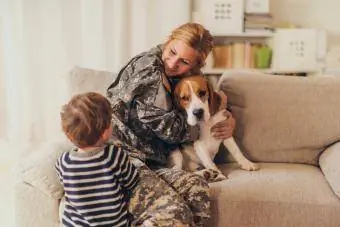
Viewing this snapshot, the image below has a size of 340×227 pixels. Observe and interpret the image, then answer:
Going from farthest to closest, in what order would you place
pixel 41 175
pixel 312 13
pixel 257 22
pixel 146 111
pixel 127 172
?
pixel 312 13 < pixel 257 22 < pixel 146 111 < pixel 41 175 < pixel 127 172

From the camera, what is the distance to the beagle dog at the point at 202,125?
190 centimetres

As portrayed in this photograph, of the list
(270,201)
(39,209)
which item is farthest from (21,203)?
(270,201)

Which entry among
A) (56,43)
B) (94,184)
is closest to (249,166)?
(94,184)

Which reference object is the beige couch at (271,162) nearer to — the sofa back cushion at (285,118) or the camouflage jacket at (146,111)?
the sofa back cushion at (285,118)

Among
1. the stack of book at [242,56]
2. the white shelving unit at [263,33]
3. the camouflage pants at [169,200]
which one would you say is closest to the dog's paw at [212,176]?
the camouflage pants at [169,200]

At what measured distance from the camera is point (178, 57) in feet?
6.14

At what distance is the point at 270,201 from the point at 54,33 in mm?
2304

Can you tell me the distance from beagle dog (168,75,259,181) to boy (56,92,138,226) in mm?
458

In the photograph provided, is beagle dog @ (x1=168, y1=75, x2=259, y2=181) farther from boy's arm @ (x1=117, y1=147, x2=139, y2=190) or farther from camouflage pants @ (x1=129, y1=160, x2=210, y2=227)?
boy's arm @ (x1=117, y1=147, x2=139, y2=190)

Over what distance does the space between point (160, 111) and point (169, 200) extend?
0.38 metres

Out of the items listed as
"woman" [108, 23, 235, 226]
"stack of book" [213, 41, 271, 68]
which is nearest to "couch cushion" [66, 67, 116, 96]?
"woman" [108, 23, 235, 226]

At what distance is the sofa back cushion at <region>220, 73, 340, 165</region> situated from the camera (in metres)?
2.18

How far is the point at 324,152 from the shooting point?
2.16 m

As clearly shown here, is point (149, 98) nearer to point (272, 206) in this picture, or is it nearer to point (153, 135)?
point (153, 135)
